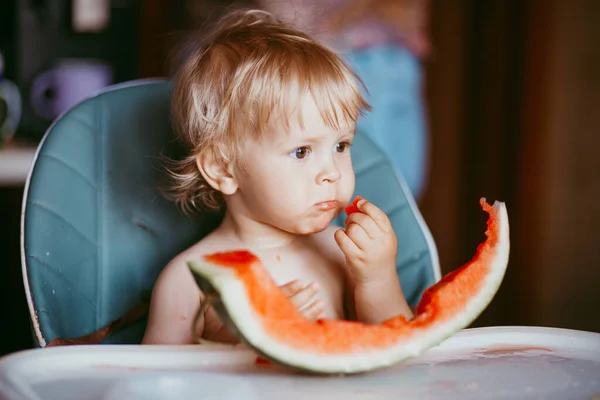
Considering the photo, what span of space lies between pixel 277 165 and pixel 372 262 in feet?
0.62

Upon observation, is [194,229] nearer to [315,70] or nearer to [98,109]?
[98,109]

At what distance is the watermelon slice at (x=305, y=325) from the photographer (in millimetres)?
798

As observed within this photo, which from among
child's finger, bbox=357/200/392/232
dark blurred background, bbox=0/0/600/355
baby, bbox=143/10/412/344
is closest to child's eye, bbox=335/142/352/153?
baby, bbox=143/10/412/344

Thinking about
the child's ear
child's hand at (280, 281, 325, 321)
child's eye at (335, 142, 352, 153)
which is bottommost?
child's hand at (280, 281, 325, 321)

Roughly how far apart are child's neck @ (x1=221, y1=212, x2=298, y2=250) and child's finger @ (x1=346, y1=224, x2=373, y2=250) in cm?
18

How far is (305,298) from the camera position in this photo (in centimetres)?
95

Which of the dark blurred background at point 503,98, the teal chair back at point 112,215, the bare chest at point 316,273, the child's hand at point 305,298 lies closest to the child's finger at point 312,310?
the child's hand at point 305,298

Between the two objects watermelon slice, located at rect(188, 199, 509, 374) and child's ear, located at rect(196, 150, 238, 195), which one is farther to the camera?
child's ear, located at rect(196, 150, 238, 195)

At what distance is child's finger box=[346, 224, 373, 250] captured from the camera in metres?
1.07

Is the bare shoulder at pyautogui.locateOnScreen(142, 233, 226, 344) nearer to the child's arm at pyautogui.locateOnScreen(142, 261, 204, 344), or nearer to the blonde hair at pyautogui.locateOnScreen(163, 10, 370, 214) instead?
the child's arm at pyautogui.locateOnScreen(142, 261, 204, 344)

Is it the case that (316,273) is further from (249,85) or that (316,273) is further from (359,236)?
(249,85)

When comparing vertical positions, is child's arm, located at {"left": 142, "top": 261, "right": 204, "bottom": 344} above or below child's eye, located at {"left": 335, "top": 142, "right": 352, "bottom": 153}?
below

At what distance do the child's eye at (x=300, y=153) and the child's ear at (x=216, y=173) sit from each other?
0.38 feet

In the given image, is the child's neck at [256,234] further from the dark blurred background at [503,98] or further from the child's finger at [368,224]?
the dark blurred background at [503,98]
